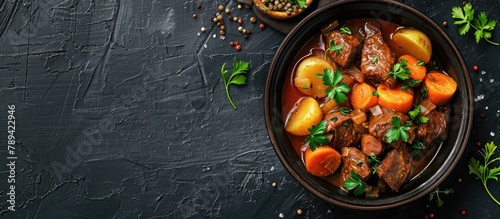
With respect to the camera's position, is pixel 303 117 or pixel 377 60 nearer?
pixel 377 60

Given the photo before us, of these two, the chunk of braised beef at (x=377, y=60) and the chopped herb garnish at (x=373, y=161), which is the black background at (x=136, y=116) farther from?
the chunk of braised beef at (x=377, y=60)

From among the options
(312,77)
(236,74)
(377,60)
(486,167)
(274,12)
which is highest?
(274,12)

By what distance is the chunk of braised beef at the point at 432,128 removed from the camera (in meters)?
3.52

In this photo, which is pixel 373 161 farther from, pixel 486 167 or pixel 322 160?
pixel 486 167

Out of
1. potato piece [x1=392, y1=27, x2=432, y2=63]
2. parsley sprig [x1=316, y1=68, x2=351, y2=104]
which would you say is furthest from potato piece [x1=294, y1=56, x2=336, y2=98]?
potato piece [x1=392, y1=27, x2=432, y2=63]

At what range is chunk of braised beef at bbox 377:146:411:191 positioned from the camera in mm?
3479

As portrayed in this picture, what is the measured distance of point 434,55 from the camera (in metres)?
3.68

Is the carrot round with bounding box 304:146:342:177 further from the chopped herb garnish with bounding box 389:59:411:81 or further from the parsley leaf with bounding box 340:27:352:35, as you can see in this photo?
the parsley leaf with bounding box 340:27:352:35

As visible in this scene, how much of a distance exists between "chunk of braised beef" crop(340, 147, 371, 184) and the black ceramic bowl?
5.8 inches

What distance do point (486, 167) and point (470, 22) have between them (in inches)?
35.2

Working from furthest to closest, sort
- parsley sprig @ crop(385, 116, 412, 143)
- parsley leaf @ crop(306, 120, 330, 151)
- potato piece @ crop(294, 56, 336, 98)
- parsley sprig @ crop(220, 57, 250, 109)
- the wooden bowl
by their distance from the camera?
1. parsley sprig @ crop(220, 57, 250, 109)
2. the wooden bowl
3. potato piece @ crop(294, 56, 336, 98)
4. parsley leaf @ crop(306, 120, 330, 151)
5. parsley sprig @ crop(385, 116, 412, 143)

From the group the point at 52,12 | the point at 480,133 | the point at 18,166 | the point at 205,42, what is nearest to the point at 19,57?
the point at 52,12

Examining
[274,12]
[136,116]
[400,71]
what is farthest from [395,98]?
[136,116]

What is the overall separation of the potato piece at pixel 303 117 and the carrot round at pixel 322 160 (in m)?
0.14
